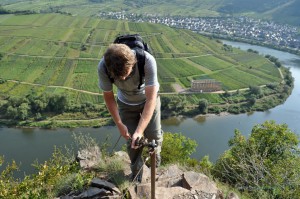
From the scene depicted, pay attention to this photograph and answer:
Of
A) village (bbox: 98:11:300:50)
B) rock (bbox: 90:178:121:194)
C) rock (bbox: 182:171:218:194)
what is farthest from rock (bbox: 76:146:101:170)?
village (bbox: 98:11:300:50)

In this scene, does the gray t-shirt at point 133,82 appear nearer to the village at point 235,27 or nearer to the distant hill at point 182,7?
the village at point 235,27

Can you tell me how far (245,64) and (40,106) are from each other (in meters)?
32.1

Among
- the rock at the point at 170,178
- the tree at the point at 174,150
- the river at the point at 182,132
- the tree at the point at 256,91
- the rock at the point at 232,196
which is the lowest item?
the river at the point at 182,132

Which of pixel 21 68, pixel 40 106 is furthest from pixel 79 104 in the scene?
pixel 21 68

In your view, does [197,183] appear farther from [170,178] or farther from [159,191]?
[159,191]

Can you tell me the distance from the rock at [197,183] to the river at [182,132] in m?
16.1

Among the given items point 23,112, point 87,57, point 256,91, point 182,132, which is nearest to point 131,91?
point 182,132

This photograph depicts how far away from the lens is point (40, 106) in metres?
31.5

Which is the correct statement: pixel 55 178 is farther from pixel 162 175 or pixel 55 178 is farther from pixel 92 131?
pixel 92 131

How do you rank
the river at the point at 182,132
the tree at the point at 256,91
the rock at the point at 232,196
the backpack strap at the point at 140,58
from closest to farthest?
the backpack strap at the point at 140,58
the rock at the point at 232,196
the river at the point at 182,132
the tree at the point at 256,91

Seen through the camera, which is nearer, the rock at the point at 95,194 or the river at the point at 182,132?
the rock at the point at 95,194

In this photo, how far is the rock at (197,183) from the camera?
17.1 feet

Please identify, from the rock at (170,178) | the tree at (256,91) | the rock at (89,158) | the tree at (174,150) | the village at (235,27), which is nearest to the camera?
the rock at (170,178)

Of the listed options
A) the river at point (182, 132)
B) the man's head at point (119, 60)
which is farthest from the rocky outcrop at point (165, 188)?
the river at point (182, 132)
